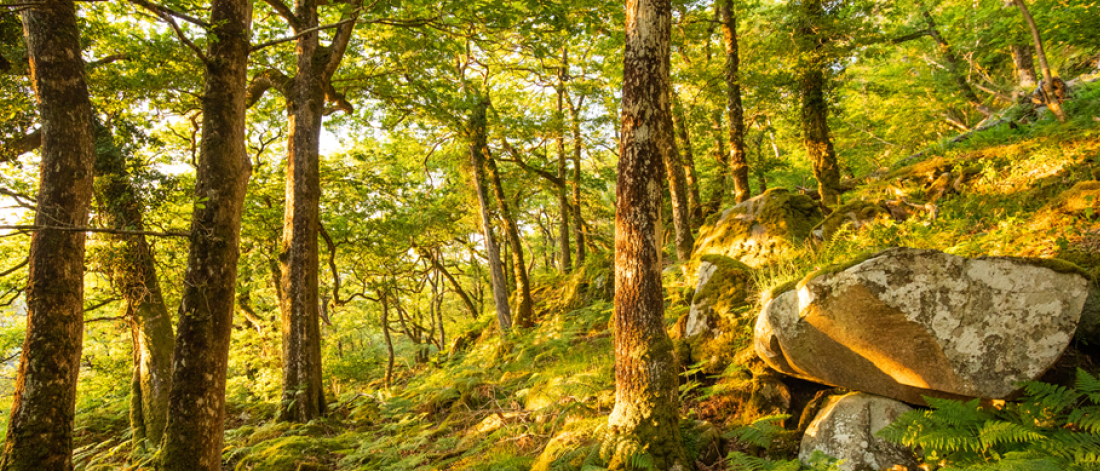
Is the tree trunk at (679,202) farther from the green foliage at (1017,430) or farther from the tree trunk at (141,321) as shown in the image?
the tree trunk at (141,321)

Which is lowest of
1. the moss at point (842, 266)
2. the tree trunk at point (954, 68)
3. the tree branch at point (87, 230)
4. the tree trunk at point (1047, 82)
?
the moss at point (842, 266)

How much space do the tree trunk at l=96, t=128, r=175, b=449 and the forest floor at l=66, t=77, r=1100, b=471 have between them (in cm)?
74

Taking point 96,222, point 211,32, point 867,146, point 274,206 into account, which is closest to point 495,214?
point 274,206

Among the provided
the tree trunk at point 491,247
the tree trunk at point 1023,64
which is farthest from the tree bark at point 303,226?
the tree trunk at point 1023,64

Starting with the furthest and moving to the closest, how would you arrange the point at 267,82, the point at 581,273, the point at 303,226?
the point at 581,273, the point at 267,82, the point at 303,226

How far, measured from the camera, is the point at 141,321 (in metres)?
7.54

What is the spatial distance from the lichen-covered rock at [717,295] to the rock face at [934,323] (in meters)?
1.56

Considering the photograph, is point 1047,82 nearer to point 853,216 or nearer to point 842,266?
point 853,216

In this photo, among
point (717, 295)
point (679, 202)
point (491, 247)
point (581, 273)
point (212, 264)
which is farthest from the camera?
point (581, 273)

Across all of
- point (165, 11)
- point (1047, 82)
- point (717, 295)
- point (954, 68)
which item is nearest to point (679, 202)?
point (717, 295)

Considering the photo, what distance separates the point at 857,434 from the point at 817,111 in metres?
8.32

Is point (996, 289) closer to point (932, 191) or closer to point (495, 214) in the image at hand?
point (932, 191)

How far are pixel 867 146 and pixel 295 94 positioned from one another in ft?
64.1

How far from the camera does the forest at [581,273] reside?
3.59 meters
